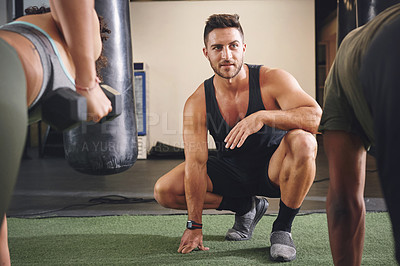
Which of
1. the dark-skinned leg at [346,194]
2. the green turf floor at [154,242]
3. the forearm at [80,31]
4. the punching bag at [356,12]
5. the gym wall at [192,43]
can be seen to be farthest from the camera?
the gym wall at [192,43]

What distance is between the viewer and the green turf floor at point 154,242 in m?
1.54

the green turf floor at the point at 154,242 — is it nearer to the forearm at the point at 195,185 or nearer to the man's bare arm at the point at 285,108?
the forearm at the point at 195,185

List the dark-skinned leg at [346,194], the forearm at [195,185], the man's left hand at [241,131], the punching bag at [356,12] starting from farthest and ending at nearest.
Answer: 1. the forearm at [195,185]
2. the man's left hand at [241,131]
3. the punching bag at [356,12]
4. the dark-skinned leg at [346,194]

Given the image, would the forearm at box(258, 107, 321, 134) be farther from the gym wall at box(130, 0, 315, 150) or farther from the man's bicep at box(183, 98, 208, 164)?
the gym wall at box(130, 0, 315, 150)

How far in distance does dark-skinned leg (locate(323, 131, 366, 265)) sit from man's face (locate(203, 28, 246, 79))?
97cm

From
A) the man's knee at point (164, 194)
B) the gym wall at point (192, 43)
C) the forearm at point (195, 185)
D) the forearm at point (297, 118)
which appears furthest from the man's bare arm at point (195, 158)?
the gym wall at point (192, 43)

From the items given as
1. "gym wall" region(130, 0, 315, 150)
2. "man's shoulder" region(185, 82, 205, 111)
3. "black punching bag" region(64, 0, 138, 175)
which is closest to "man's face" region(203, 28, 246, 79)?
"man's shoulder" region(185, 82, 205, 111)

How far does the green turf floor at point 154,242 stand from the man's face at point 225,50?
795mm

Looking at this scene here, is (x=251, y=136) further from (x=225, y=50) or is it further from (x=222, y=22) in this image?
(x=222, y=22)

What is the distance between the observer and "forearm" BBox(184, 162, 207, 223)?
5.76 feet

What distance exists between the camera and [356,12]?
1.15 meters

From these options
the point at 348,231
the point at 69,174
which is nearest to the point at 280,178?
the point at 348,231

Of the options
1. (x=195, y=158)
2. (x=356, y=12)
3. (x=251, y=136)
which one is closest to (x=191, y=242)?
(x=195, y=158)

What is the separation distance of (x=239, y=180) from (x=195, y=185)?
0.22 metres
